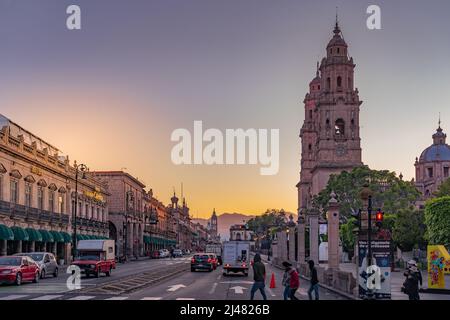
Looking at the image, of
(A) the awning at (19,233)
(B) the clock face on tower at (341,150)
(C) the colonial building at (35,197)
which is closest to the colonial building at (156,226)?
(B) the clock face on tower at (341,150)

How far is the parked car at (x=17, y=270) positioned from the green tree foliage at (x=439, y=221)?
34.5m

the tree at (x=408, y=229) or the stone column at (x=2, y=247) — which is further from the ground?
the tree at (x=408, y=229)

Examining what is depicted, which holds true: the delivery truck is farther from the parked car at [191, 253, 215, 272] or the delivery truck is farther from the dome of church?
the dome of church

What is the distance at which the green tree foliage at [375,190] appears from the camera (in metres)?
88.6

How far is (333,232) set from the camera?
39156 millimetres

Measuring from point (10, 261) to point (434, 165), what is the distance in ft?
495

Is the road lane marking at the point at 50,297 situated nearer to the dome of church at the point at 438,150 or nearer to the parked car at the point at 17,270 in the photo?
the parked car at the point at 17,270

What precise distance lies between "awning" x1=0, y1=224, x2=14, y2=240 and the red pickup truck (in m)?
9.95

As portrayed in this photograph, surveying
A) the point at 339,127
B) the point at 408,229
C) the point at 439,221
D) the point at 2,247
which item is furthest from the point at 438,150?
the point at 2,247

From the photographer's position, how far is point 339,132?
127000mm
